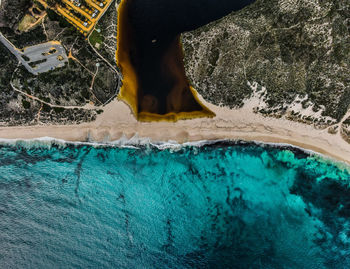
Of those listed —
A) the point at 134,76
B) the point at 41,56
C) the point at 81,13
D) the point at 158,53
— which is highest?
the point at 81,13

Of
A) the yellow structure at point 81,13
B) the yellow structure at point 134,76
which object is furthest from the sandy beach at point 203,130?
the yellow structure at point 81,13

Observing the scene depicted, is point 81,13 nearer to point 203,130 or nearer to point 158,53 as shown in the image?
point 158,53

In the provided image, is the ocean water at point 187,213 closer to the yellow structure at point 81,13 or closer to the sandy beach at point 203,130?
the sandy beach at point 203,130

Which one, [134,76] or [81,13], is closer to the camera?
[81,13]

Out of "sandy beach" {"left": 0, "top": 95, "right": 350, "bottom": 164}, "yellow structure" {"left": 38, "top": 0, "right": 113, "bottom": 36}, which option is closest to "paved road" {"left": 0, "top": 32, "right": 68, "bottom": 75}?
"yellow structure" {"left": 38, "top": 0, "right": 113, "bottom": 36}

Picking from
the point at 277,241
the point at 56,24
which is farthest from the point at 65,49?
the point at 277,241

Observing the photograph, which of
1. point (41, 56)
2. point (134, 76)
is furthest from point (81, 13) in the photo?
point (134, 76)
